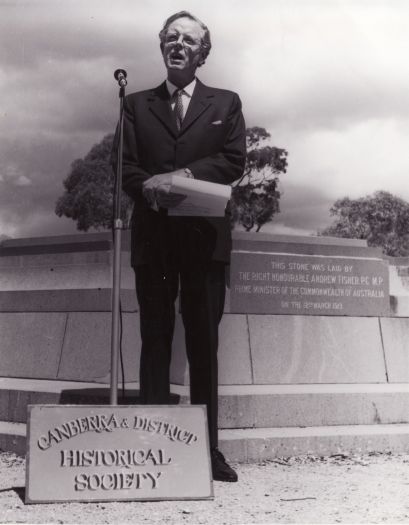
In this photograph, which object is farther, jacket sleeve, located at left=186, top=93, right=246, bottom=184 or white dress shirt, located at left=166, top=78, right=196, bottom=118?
white dress shirt, located at left=166, top=78, right=196, bottom=118

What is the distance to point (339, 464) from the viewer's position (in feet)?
16.7

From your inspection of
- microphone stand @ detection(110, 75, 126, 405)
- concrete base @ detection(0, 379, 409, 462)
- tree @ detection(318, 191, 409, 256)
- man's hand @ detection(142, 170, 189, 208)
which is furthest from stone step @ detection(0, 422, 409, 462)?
tree @ detection(318, 191, 409, 256)

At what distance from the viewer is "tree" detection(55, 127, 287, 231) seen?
1007cm

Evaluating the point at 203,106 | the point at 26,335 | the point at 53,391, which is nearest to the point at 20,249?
the point at 26,335

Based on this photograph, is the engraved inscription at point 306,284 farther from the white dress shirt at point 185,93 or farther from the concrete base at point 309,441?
the white dress shirt at point 185,93

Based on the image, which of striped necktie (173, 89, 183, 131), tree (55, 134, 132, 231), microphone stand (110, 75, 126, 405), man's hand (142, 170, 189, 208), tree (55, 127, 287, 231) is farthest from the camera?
tree (55, 134, 132, 231)

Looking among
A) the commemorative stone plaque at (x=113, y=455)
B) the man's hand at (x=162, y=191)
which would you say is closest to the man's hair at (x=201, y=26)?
the man's hand at (x=162, y=191)

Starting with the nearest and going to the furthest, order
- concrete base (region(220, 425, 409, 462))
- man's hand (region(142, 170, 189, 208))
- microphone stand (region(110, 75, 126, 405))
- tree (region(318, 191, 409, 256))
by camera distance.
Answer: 1. microphone stand (region(110, 75, 126, 405))
2. man's hand (region(142, 170, 189, 208))
3. concrete base (region(220, 425, 409, 462))
4. tree (region(318, 191, 409, 256))

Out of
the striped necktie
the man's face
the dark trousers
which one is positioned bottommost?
the dark trousers

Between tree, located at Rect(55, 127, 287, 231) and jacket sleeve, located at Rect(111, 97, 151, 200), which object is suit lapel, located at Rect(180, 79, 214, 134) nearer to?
jacket sleeve, located at Rect(111, 97, 151, 200)

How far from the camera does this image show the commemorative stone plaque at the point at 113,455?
378 centimetres

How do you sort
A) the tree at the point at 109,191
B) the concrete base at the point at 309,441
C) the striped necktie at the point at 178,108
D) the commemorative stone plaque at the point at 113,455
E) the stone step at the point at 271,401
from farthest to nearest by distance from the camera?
1. the tree at the point at 109,191
2. the stone step at the point at 271,401
3. the concrete base at the point at 309,441
4. the striped necktie at the point at 178,108
5. the commemorative stone plaque at the point at 113,455

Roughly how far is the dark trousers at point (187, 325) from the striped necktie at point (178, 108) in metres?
0.88

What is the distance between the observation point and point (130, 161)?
4.52 metres
